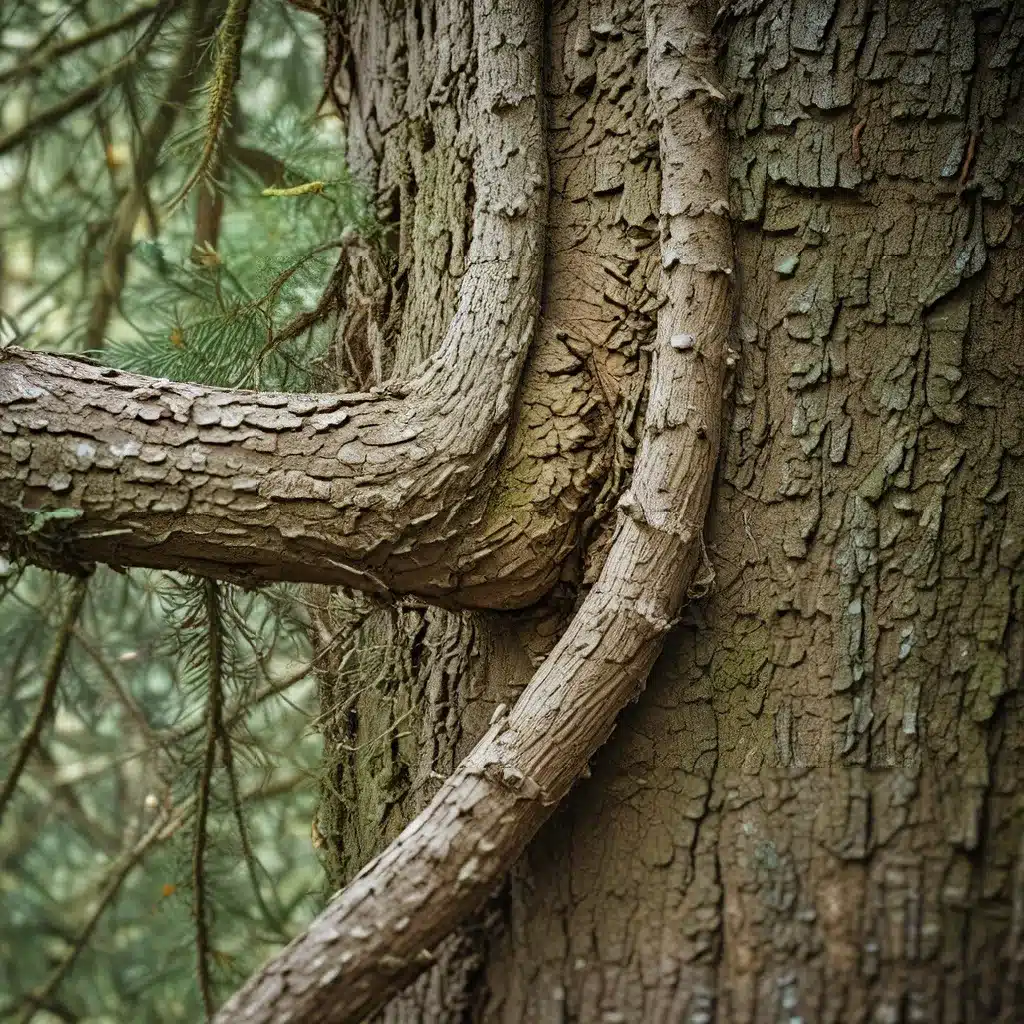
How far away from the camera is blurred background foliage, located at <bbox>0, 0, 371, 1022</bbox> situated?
170 cm

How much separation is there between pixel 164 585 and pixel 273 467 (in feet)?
3.88

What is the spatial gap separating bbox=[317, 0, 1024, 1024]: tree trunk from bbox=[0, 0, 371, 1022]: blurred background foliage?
394 mm

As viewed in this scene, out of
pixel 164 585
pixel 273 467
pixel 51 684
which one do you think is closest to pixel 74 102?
pixel 164 585

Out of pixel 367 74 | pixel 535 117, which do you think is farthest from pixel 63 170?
pixel 535 117

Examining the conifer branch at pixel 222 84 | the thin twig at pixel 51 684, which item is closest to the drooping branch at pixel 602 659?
the conifer branch at pixel 222 84

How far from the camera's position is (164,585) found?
230cm

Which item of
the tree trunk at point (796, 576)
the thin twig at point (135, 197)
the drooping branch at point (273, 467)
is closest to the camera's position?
the tree trunk at point (796, 576)

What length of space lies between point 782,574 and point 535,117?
68 centimetres

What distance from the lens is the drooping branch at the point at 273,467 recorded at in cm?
121

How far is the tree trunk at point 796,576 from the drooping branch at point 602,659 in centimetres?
5

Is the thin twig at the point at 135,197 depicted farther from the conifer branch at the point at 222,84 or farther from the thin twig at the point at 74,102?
the conifer branch at the point at 222,84

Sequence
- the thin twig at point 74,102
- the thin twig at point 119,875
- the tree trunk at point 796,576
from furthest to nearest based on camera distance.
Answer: the thin twig at point 74,102
the thin twig at point 119,875
the tree trunk at point 796,576

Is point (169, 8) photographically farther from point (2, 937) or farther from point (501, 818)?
point (2, 937)

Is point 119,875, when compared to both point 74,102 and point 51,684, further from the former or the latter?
point 74,102
